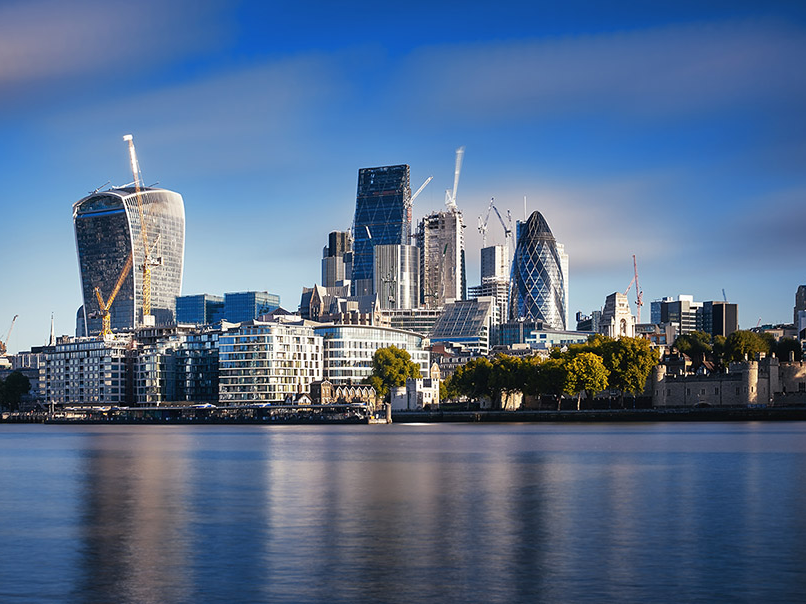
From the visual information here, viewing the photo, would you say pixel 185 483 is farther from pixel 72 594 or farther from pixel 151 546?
pixel 72 594

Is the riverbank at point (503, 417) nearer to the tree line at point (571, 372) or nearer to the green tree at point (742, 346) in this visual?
the tree line at point (571, 372)

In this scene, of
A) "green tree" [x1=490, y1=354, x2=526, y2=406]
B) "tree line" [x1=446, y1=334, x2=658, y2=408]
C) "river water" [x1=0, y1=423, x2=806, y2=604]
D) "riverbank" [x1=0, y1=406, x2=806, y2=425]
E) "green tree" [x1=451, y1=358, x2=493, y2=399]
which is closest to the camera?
"river water" [x1=0, y1=423, x2=806, y2=604]

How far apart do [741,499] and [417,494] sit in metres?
14.7

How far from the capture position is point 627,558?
3647cm

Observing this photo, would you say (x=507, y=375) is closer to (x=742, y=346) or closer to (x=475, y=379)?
(x=475, y=379)

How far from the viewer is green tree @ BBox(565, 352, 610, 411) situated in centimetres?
15600

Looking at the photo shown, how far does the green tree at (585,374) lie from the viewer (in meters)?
156

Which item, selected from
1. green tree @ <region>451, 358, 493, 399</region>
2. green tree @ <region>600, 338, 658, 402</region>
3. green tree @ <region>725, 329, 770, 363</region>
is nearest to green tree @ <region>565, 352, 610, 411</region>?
green tree @ <region>600, 338, 658, 402</region>

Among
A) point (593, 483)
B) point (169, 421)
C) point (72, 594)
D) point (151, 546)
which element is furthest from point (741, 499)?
point (169, 421)

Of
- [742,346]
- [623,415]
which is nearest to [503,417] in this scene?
[623,415]

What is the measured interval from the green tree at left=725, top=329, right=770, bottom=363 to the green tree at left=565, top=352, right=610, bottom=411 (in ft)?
119

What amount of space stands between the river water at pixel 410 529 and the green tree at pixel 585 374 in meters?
75.9

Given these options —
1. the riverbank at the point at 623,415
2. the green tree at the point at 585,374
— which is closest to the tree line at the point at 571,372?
the green tree at the point at 585,374

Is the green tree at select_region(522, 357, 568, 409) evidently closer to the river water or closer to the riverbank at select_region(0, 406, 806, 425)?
the riverbank at select_region(0, 406, 806, 425)
